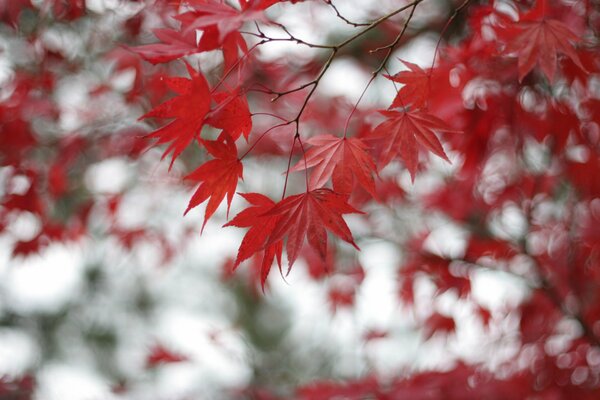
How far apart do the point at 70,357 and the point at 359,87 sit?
4803 mm

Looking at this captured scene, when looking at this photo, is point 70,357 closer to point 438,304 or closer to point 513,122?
point 438,304

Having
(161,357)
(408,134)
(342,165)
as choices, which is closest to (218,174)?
(342,165)

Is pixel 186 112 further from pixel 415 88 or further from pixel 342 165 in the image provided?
pixel 415 88

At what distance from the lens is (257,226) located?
36.8 inches

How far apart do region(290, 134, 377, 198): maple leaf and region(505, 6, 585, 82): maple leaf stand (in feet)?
1.01

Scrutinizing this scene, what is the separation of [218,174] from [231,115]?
10 cm

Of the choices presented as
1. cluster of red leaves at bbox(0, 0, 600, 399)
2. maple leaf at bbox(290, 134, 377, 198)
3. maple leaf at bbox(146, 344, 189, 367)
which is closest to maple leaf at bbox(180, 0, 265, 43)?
cluster of red leaves at bbox(0, 0, 600, 399)

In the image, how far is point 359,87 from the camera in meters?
3.65

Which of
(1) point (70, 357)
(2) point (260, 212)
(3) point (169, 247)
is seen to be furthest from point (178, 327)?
(2) point (260, 212)

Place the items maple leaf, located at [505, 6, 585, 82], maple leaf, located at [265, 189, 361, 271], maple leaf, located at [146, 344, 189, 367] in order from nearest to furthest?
maple leaf, located at [265, 189, 361, 271] → maple leaf, located at [505, 6, 585, 82] → maple leaf, located at [146, 344, 189, 367]

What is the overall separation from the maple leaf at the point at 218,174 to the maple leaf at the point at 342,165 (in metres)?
0.11

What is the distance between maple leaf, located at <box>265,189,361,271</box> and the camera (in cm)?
90

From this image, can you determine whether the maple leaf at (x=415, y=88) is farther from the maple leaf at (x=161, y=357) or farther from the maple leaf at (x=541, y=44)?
the maple leaf at (x=161, y=357)

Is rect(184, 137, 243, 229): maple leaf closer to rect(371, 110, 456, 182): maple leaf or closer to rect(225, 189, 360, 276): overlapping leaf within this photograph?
rect(225, 189, 360, 276): overlapping leaf
